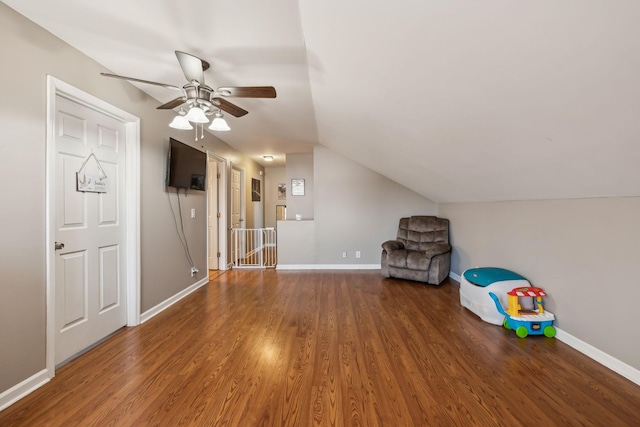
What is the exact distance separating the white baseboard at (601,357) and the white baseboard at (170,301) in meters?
4.03

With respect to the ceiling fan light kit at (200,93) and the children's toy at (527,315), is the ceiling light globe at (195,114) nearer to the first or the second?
the ceiling fan light kit at (200,93)

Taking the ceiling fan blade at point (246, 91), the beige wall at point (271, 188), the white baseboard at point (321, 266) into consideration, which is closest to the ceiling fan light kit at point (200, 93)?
the ceiling fan blade at point (246, 91)

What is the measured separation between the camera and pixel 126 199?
2.66 m

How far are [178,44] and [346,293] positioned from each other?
10.7ft

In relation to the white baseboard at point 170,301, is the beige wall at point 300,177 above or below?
above

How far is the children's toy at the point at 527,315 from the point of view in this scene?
239 cm

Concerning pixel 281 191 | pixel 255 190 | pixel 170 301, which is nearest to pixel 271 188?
pixel 281 191

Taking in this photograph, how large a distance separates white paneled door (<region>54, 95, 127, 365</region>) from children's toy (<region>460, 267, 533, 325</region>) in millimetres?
3682

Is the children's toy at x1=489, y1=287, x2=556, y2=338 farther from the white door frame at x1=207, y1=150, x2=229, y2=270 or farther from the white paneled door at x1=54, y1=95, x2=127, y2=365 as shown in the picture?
the white door frame at x1=207, y1=150, x2=229, y2=270

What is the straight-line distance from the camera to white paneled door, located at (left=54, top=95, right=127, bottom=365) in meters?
2.04

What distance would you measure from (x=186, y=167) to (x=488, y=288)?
3780mm

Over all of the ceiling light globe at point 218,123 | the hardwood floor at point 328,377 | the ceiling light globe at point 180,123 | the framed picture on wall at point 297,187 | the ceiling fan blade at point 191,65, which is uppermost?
the ceiling fan blade at point 191,65

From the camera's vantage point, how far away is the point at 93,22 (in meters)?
1.74

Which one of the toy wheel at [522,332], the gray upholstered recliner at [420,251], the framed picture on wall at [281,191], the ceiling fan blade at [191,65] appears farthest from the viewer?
the framed picture on wall at [281,191]
